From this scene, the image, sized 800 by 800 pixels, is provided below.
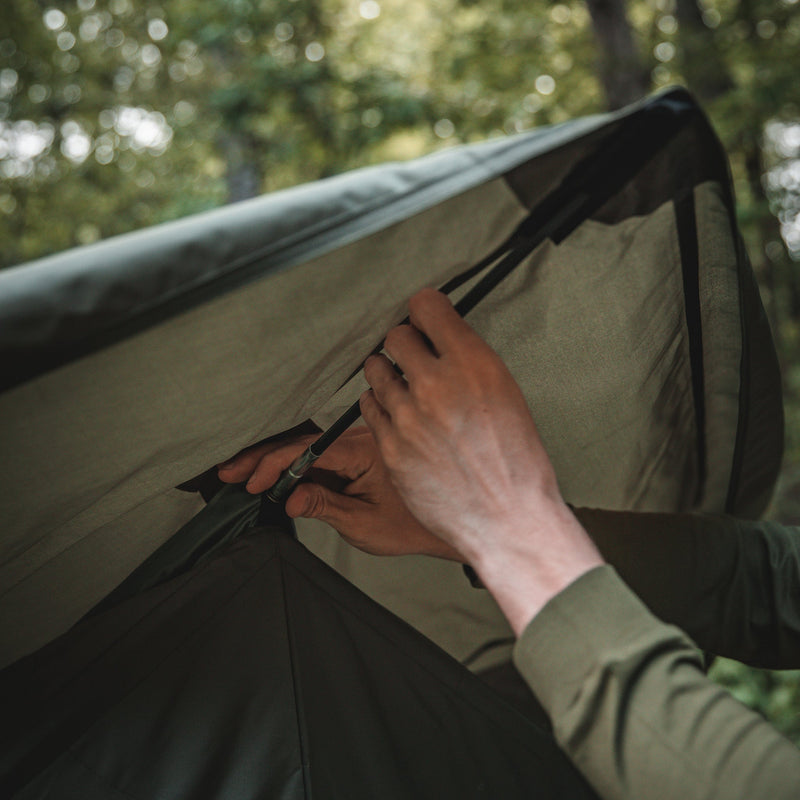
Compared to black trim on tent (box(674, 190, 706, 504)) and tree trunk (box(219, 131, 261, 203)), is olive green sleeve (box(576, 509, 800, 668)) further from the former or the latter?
tree trunk (box(219, 131, 261, 203))

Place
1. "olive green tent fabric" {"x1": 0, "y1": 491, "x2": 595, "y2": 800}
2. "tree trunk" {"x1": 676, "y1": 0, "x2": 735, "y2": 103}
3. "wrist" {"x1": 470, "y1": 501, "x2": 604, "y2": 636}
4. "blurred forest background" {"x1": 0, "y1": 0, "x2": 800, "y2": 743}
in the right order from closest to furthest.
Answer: "wrist" {"x1": 470, "y1": 501, "x2": 604, "y2": 636}
"olive green tent fabric" {"x1": 0, "y1": 491, "x2": 595, "y2": 800}
"tree trunk" {"x1": 676, "y1": 0, "x2": 735, "y2": 103}
"blurred forest background" {"x1": 0, "y1": 0, "x2": 800, "y2": 743}

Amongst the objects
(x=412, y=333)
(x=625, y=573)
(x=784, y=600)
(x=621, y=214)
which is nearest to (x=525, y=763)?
(x=625, y=573)

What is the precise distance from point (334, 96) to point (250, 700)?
22.2 ft

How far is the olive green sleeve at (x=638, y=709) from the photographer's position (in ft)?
2.54

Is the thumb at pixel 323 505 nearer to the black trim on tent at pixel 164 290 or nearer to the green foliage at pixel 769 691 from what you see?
the black trim on tent at pixel 164 290

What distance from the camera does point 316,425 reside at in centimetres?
127

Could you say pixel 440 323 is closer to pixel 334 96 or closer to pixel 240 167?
pixel 334 96

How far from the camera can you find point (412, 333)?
3.36 feet

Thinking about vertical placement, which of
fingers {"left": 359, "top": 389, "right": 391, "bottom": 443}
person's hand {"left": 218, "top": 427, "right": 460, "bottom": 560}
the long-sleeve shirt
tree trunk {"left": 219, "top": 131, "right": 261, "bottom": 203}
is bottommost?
the long-sleeve shirt

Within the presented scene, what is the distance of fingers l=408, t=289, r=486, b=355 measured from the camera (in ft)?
3.26

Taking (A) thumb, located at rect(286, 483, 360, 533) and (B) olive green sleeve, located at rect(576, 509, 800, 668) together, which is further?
(B) olive green sleeve, located at rect(576, 509, 800, 668)

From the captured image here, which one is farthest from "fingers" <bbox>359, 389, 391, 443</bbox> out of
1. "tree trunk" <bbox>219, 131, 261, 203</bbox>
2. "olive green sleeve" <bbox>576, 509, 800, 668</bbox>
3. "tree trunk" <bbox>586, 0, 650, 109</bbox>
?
"tree trunk" <bbox>219, 131, 261, 203</bbox>

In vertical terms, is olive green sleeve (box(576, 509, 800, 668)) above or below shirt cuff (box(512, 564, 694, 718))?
below

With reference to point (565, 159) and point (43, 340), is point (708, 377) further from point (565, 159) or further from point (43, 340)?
point (43, 340)
